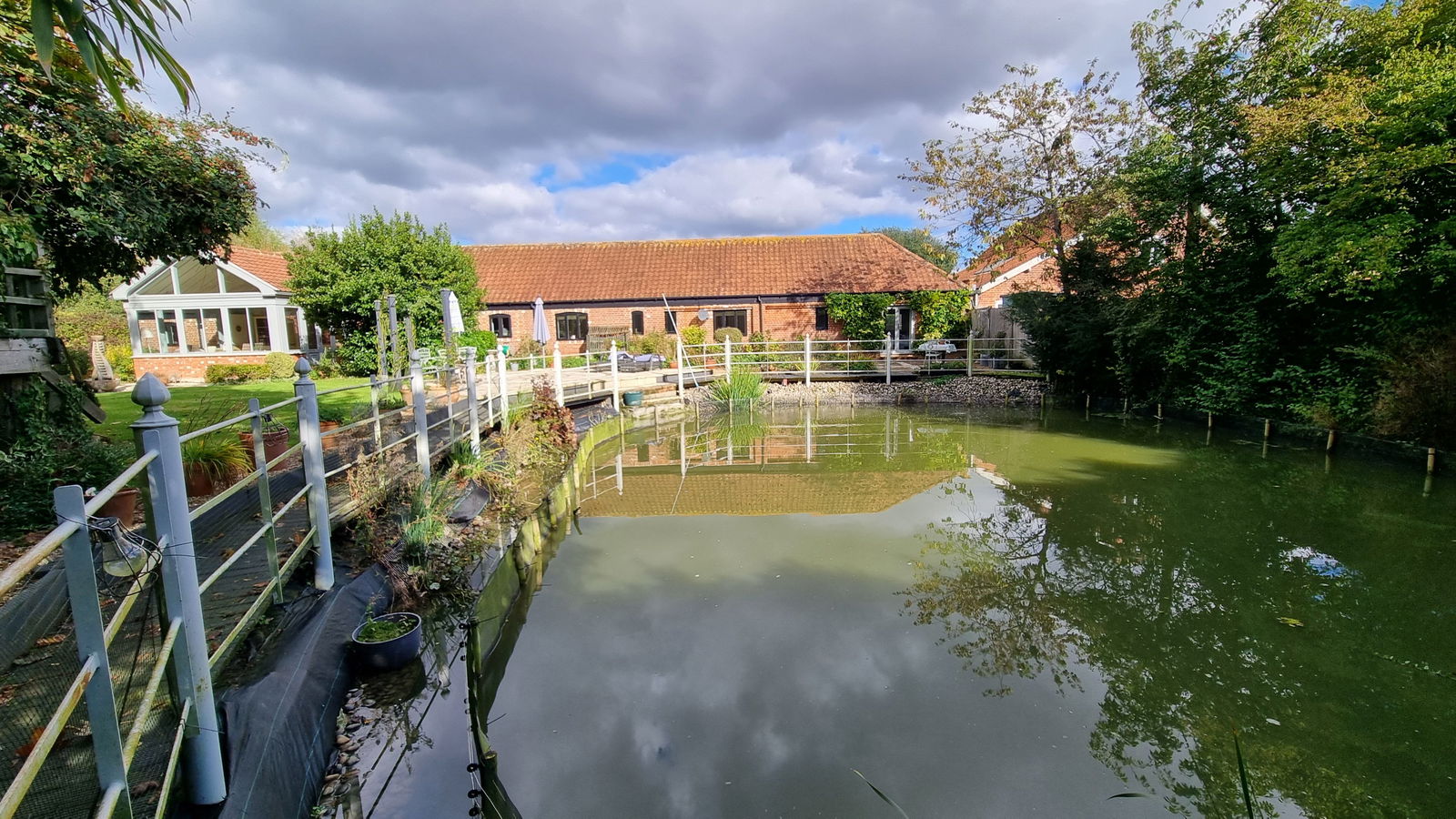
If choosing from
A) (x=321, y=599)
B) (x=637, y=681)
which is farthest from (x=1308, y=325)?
(x=321, y=599)

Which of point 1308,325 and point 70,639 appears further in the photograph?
point 1308,325

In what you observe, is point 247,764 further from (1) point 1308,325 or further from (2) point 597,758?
(1) point 1308,325

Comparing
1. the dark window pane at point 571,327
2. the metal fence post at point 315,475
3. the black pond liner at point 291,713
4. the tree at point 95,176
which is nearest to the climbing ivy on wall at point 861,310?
the dark window pane at point 571,327

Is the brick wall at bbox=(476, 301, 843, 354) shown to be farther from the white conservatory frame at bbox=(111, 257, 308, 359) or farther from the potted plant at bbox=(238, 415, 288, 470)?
the potted plant at bbox=(238, 415, 288, 470)

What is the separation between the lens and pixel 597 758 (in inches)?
118

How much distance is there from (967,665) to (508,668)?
251cm

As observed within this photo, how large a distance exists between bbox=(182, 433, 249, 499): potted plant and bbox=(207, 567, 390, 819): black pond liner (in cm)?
159

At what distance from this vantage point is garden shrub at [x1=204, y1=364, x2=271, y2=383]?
1584 cm

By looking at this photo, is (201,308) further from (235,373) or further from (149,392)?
(149,392)

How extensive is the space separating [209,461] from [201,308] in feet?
55.3

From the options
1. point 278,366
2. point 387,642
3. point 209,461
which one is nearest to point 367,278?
point 278,366

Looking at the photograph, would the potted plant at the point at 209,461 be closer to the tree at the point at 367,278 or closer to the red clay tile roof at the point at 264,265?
the tree at the point at 367,278

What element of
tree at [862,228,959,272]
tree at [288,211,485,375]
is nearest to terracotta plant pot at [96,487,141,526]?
tree at [288,211,485,375]

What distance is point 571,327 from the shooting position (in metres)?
22.2
